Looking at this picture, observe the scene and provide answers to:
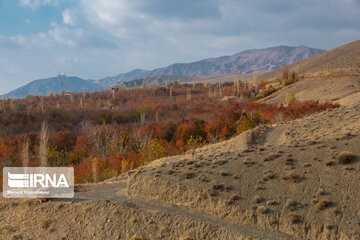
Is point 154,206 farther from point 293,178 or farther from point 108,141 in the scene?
point 108,141

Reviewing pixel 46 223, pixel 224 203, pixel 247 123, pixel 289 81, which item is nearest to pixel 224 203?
pixel 224 203

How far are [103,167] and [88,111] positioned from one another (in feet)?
87.8

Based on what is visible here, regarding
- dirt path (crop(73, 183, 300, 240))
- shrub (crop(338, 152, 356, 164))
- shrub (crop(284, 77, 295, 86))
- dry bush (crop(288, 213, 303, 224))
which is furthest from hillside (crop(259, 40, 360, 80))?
dry bush (crop(288, 213, 303, 224))

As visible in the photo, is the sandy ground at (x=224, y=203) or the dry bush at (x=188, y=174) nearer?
the sandy ground at (x=224, y=203)

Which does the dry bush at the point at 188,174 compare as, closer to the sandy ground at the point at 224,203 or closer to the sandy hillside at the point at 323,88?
the sandy ground at the point at 224,203

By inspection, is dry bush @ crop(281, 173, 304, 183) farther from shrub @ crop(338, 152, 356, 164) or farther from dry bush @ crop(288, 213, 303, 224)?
dry bush @ crop(288, 213, 303, 224)

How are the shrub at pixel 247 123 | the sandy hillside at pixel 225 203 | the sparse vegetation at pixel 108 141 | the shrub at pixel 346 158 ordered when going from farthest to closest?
the shrub at pixel 247 123 < the sparse vegetation at pixel 108 141 < the shrub at pixel 346 158 < the sandy hillside at pixel 225 203

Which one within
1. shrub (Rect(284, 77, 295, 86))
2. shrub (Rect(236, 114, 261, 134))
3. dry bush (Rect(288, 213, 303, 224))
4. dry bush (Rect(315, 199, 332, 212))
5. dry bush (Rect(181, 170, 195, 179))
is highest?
shrub (Rect(284, 77, 295, 86))

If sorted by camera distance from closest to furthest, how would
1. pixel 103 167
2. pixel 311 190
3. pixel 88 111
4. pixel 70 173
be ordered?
pixel 311 190 → pixel 70 173 → pixel 103 167 → pixel 88 111

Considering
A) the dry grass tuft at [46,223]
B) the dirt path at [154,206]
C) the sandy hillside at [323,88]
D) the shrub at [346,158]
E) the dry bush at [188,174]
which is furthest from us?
the sandy hillside at [323,88]

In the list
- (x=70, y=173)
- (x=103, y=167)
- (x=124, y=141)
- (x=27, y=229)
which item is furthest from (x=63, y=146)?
(x=27, y=229)

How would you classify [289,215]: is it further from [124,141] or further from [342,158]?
[124,141]

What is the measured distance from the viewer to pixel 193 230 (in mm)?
6496

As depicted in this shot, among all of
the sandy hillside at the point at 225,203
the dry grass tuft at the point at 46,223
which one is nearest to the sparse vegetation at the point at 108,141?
the dry grass tuft at the point at 46,223
